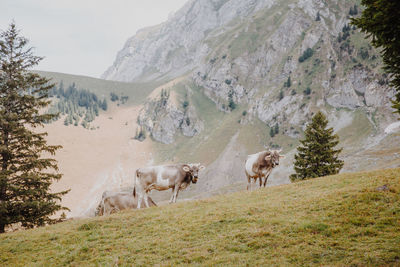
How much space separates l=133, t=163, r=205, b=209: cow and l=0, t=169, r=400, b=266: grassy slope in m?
3.97

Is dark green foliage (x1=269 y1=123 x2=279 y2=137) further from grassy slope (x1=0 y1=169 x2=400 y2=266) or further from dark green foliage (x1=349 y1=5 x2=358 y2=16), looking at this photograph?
grassy slope (x1=0 y1=169 x2=400 y2=266)

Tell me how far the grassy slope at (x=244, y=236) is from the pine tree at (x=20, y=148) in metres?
6.48

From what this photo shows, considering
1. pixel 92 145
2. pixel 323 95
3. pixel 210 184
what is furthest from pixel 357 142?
pixel 92 145

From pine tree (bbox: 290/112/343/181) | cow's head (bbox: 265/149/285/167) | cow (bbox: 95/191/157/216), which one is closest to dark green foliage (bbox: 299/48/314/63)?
pine tree (bbox: 290/112/343/181)

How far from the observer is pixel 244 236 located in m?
11.7

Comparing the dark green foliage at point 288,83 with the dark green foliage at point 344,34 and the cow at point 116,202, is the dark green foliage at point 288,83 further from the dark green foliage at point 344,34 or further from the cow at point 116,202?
the cow at point 116,202

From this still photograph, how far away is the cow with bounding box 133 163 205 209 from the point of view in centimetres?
2173

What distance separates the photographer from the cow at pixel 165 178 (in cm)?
2173

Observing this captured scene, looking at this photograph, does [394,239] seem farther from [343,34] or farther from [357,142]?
[343,34]

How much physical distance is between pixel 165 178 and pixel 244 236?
36.6 feet

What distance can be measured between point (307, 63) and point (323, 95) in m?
36.0

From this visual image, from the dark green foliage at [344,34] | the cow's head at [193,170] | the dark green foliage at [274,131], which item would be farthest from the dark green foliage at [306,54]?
the cow's head at [193,170]

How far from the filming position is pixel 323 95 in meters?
168

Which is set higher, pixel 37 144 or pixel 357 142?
pixel 37 144
